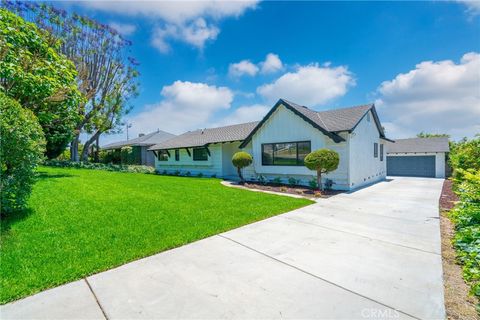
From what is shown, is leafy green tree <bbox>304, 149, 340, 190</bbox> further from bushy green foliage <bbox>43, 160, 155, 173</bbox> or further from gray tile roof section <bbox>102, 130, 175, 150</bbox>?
gray tile roof section <bbox>102, 130, 175, 150</bbox>

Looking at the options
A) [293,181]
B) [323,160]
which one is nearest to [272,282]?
[323,160]

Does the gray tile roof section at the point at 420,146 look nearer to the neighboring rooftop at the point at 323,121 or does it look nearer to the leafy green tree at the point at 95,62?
the neighboring rooftop at the point at 323,121

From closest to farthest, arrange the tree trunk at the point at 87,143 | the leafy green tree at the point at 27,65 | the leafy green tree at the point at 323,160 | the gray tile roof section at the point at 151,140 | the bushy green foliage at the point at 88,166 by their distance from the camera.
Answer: the leafy green tree at the point at 27,65, the leafy green tree at the point at 323,160, the bushy green foliage at the point at 88,166, the tree trunk at the point at 87,143, the gray tile roof section at the point at 151,140

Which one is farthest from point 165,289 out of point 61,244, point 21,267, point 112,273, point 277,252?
point 61,244

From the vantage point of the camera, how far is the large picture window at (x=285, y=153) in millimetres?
13102

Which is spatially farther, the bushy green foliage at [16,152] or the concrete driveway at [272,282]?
the bushy green foliage at [16,152]

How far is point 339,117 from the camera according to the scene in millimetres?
13680

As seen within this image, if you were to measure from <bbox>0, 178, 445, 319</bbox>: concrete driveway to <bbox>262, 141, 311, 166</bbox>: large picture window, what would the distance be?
8.03 metres

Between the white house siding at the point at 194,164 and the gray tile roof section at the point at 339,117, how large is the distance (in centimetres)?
773

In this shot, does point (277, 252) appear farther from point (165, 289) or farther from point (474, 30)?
point (474, 30)

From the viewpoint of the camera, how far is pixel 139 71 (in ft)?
83.5

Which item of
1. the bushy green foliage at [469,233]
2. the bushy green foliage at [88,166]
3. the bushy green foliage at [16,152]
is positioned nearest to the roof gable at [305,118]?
the bushy green foliage at [469,233]

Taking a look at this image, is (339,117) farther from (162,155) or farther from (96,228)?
(162,155)

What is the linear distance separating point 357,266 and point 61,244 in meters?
5.47
